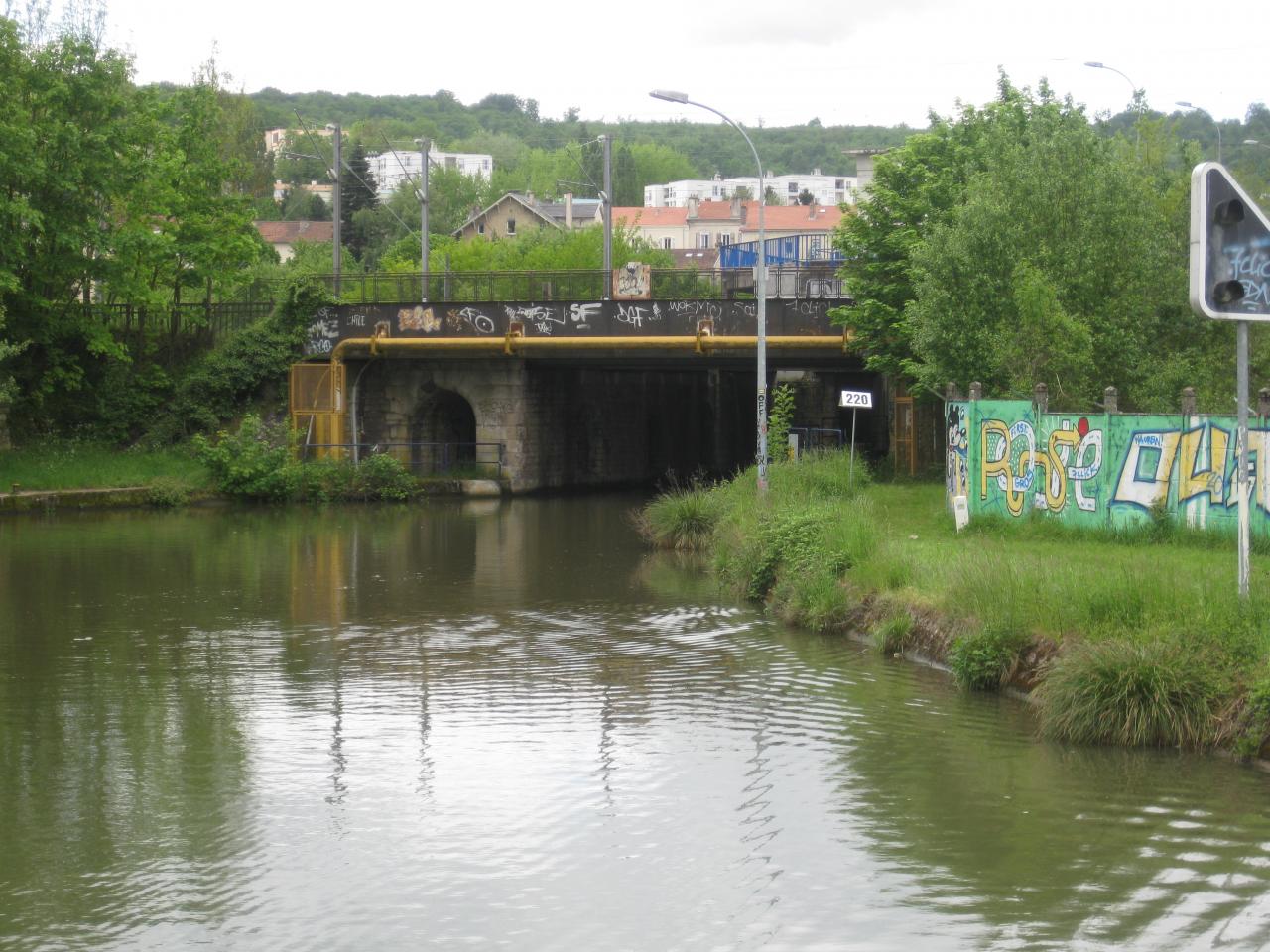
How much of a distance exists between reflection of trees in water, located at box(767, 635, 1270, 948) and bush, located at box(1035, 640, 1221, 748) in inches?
8.8

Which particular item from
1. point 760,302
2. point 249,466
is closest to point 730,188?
point 249,466

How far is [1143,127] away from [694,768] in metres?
38.1

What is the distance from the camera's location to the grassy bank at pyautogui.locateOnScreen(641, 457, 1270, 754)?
488 inches

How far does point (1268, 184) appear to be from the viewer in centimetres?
5734

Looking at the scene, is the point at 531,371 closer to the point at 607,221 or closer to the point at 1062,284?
the point at 607,221

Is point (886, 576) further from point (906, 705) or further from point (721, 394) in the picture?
point (721, 394)

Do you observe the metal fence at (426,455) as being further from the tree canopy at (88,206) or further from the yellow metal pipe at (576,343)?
the tree canopy at (88,206)

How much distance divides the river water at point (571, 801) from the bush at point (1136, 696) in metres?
0.27

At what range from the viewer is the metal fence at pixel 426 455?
44469 millimetres

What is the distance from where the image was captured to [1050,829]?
1065cm

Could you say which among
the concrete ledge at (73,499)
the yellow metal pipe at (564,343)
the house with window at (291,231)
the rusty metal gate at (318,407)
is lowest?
the concrete ledge at (73,499)

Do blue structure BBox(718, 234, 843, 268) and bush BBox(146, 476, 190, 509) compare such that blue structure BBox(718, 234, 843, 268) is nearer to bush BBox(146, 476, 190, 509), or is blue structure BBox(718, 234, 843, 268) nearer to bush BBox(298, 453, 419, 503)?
bush BBox(298, 453, 419, 503)

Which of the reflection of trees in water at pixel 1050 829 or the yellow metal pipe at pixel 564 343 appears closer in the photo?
the reflection of trees in water at pixel 1050 829

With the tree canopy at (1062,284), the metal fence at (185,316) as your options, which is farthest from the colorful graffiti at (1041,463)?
the metal fence at (185,316)
